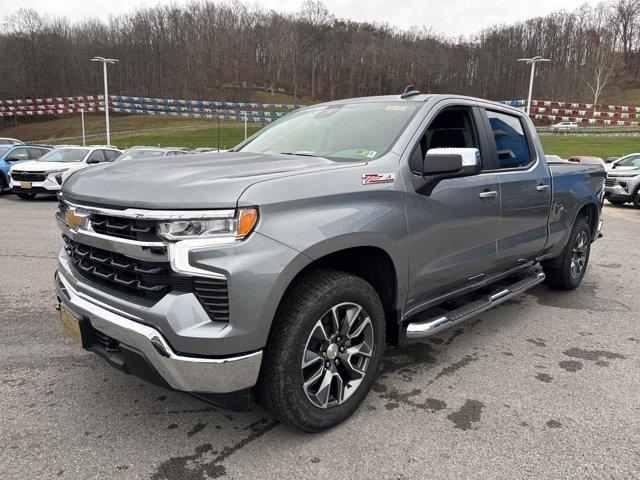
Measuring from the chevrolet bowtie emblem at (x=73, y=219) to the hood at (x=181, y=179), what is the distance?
81 millimetres

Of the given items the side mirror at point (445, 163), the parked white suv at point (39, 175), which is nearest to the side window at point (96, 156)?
the parked white suv at point (39, 175)

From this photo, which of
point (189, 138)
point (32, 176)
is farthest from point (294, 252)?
point (189, 138)

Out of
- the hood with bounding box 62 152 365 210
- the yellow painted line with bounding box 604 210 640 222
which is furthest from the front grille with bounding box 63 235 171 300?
the yellow painted line with bounding box 604 210 640 222

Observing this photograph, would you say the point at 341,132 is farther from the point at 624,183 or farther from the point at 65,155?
the point at 624,183

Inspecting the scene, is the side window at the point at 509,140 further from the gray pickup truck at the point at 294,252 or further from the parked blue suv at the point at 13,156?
the parked blue suv at the point at 13,156

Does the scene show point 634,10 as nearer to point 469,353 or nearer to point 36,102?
point 36,102

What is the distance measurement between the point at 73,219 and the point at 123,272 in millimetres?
495

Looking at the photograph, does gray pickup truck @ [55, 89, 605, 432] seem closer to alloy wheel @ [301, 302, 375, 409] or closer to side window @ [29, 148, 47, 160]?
alloy wheel @ [301, 302, 375, 409]

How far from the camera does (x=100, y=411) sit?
288cm

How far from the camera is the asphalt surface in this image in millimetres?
2408

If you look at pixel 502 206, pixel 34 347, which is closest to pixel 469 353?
pixel 502 206

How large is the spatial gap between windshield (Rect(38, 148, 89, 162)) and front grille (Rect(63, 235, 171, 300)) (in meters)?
13.0

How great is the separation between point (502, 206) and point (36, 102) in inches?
3174

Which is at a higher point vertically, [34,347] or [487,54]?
[487,54]
